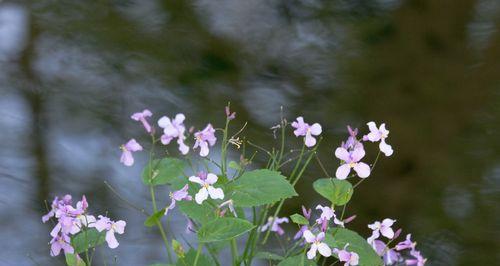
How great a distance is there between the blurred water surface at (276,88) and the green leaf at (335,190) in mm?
1173

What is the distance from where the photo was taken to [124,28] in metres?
2.36

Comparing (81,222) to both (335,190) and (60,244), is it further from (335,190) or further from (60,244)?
(335,190)

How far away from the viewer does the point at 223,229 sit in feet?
2.85

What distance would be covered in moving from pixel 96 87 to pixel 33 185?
0.34 meters

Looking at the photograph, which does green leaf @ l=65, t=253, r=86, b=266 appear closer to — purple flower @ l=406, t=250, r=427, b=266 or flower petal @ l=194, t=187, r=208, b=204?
flower petal @ l=194, t=187, r=208, b=204

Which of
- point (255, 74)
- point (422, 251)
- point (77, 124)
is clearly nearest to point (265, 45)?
point (255, 74)

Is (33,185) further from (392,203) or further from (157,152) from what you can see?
(392,203)

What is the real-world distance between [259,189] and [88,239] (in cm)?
22

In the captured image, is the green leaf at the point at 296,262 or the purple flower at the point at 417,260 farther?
the purple flower at the point at 417,260

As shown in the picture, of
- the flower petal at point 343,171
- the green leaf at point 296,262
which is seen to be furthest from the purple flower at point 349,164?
the green leaf at point 296,262

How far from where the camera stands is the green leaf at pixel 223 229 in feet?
2.80

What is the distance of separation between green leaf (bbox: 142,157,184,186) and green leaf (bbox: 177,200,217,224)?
3 cm

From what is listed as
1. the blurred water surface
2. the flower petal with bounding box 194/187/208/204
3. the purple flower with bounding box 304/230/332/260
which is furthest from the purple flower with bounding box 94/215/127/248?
the blurred water surface

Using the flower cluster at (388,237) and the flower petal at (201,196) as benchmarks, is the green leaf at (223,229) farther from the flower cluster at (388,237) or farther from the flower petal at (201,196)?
the flower cluster at (388,237)
